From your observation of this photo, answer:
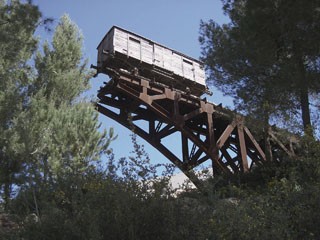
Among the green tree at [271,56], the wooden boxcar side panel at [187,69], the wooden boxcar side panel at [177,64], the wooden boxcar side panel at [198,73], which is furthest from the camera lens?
the wooden boxcar side panel at [198,73]

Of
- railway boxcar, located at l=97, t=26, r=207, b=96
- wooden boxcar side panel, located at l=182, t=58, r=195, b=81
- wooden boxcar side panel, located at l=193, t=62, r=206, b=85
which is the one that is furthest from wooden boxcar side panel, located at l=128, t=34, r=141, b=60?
wooden boxcar side panel, located at l=193, t=62, r=206, b=85

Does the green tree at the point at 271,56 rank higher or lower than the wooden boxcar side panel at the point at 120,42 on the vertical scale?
lower

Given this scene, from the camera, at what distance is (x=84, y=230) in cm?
477

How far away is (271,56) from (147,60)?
688 centimetres

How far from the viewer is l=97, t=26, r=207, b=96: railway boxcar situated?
16109 mm

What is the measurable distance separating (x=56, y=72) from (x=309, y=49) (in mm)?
8025

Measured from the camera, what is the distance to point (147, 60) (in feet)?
54.5

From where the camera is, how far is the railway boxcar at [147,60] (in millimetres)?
16109

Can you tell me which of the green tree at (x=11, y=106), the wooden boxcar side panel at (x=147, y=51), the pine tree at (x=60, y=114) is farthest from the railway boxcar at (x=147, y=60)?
the green tree at (x=11, y=106)

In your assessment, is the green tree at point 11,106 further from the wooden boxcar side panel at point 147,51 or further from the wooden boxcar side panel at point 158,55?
the wooden boxcar side panel at point 158,55

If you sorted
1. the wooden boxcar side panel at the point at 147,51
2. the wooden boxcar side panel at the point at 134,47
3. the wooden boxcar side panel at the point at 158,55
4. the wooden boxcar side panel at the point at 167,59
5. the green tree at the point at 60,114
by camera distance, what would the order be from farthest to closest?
the wooden boxcar side panel at the point at 167,59 < the wooden boxcar side panel at the point at 158,55 < the wooden boxcar side panel at the point at 147,51 < the wooden boxcar side panel at the point at 134,47 < the green tree at the point at 60,114

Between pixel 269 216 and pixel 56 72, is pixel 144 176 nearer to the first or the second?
pixel 269 216

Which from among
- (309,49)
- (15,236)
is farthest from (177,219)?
(309,49)

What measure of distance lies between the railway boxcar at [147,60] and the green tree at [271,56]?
Result: 3968 mm
